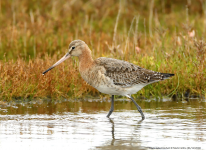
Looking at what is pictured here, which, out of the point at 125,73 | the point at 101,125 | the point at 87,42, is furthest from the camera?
the point at 87,42

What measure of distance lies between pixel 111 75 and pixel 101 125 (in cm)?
126

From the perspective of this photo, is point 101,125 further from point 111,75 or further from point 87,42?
point 87,42

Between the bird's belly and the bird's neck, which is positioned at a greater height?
the bird's neck

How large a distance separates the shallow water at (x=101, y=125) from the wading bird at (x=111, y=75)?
0.50 m

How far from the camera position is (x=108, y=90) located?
7906mm

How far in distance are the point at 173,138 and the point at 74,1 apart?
1509 cm

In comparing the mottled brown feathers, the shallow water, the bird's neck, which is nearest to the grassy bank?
the shallow water

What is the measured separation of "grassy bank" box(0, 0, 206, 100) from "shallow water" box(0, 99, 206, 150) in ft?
1.36

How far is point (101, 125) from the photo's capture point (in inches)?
277

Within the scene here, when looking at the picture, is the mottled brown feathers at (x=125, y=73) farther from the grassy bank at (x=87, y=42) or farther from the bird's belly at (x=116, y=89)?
the grassy bank at (x=87, y=42)

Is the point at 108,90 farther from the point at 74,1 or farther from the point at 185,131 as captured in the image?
the point at 74,1

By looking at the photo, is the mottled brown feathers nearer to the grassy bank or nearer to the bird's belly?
the bird's belly

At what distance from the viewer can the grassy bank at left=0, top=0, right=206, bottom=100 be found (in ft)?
31.3

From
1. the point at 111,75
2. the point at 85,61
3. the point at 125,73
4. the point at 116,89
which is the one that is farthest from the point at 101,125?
the point at 85,61
